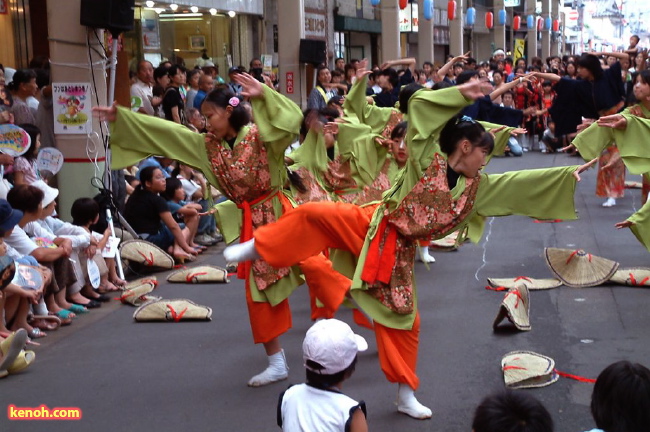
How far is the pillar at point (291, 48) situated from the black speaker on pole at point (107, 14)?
810cm

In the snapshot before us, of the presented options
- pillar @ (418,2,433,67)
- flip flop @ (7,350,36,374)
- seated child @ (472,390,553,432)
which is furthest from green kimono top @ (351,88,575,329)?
pillar @ (418,2,433,67)

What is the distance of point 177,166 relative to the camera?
10383 millimetres

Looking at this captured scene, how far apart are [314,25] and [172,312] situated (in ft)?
56.9

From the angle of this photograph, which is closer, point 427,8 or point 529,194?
point 529,194

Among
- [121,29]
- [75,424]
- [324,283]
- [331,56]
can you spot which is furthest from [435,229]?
[331,56]

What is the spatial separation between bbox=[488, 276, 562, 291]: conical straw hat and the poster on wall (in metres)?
4.00

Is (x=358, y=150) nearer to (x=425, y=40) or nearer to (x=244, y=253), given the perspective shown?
(x=244, y=253)

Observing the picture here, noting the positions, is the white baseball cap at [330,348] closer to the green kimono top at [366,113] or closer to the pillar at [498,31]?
the green kimono top at [366,113]

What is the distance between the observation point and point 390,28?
2495 centimetres

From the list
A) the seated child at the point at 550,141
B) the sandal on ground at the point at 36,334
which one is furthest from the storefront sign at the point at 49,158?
the seated child at the point at 550,141

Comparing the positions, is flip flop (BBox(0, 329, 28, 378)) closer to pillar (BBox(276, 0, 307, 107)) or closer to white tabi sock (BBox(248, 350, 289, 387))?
white tabi sock (BBox(248, 350, 289, 387))

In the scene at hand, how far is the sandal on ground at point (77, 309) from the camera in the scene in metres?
7.21

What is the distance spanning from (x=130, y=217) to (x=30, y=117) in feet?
4.59

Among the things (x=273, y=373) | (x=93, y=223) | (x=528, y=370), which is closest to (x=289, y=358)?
(x=273, y=373)
